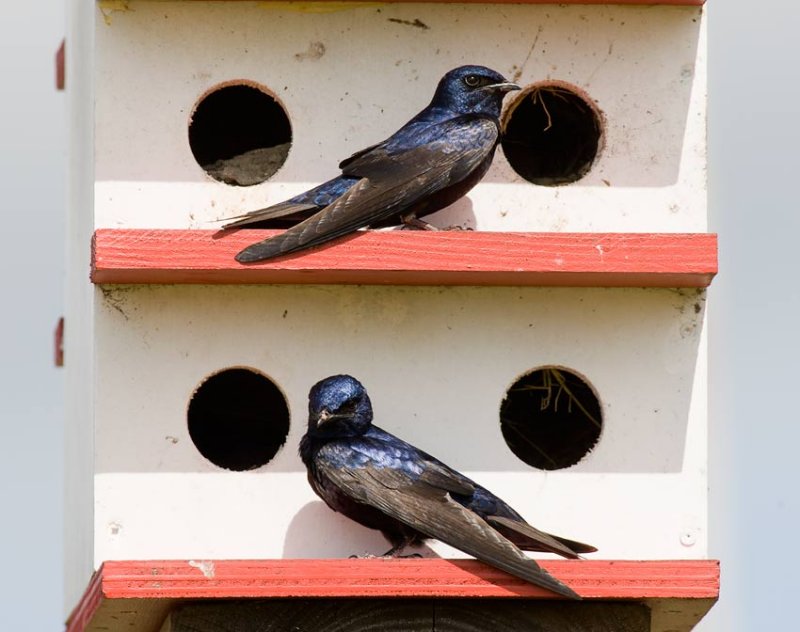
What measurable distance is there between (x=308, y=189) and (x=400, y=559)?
117 centimetres

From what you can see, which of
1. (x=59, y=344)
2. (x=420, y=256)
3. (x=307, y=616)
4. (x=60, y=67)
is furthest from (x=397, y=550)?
(x=60, y=67)

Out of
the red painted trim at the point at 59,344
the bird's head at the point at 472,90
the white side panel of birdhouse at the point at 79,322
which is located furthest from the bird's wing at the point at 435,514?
the red painted trim at the point at 59,344

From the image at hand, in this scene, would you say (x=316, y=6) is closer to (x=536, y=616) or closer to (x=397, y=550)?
(x=397, y=550)

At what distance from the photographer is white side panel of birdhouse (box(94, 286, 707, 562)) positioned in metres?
6.80

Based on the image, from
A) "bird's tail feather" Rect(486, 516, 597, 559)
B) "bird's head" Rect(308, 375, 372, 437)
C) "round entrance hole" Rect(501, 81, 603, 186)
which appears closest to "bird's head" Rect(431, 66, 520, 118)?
"round entrance hole" Rect(501, 81, 603, 186)

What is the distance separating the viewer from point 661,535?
6.84 meters

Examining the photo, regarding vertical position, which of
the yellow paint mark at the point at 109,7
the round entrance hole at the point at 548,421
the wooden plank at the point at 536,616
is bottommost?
the wooden plank at the point at 536,616

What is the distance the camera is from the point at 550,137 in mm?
7715

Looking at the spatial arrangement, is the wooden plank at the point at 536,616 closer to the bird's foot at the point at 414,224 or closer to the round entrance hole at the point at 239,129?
the bird's foot at the point at 414,224

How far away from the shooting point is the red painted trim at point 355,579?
20.5ft

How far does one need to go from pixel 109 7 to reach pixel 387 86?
75 centimetres

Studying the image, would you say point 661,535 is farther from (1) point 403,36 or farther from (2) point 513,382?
(1) point 403,36

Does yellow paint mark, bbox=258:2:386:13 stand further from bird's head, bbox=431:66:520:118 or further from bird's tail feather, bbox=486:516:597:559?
bird's tail feather, bbox=486:516:597:559

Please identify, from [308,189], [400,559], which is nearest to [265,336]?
[308,189]
